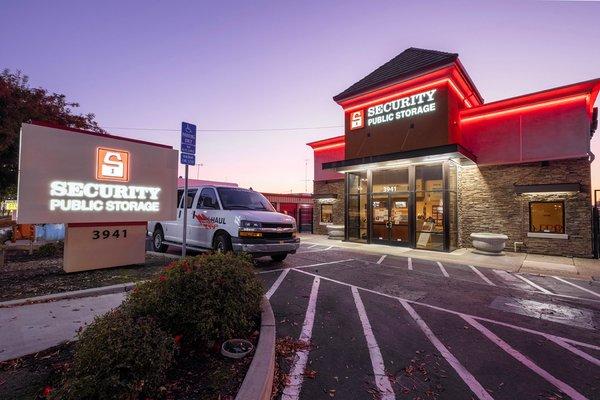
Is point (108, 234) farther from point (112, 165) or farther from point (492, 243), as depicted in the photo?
point (492, 243)

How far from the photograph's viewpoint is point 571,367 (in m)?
3.67

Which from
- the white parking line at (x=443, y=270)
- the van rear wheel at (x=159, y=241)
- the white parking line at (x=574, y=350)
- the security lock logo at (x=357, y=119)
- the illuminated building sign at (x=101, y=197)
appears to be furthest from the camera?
the security lock logo at (x=357, y=119)

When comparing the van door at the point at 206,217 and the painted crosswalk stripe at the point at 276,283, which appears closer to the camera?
the painted crosswalk stripe at the point at 276,283

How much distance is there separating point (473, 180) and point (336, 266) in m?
10.2

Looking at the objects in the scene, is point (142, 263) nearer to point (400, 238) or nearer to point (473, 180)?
point (400, 238)

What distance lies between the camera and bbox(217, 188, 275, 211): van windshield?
9055mm

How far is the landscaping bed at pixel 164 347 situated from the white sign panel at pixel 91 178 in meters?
4.01

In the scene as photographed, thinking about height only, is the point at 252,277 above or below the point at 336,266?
above

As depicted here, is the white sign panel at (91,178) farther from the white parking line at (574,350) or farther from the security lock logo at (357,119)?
the security lock logo at (357,119)

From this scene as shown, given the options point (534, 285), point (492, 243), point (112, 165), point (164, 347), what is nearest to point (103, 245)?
point (112, 165)

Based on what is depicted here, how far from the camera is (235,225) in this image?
823 cm

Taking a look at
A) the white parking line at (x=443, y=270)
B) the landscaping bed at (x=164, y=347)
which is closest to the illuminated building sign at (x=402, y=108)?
the white parking line at (x=443, y=270)

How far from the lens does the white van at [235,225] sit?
321 inches

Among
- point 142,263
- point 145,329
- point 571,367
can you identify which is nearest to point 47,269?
point 142,263
